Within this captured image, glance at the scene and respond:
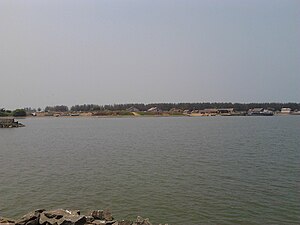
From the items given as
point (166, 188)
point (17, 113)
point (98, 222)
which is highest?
point (17, 113)

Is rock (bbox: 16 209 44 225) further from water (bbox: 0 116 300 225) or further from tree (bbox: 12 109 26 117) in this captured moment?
tree (bbox: 12 109 26 117)

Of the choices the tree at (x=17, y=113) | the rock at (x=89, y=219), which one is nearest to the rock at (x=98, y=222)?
the rock at (x=89, y=219)

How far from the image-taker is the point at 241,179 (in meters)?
19.6

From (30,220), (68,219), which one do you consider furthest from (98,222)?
(30,220)

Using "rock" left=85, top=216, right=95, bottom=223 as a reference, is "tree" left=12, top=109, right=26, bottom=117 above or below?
above

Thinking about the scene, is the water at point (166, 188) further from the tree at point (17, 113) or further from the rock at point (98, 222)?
the tree at point (17, 113)

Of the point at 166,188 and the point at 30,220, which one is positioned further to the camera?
the point at 166,188

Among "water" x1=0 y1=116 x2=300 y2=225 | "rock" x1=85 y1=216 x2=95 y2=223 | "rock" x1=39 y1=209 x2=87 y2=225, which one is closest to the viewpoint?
"rock" x1=39 y1=209 x2=87 y2=225

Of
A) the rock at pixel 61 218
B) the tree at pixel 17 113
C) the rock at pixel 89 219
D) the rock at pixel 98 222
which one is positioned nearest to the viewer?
the rock at pixel 61 218

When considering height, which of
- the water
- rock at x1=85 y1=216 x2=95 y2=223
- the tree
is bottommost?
the water

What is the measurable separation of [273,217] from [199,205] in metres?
3.09

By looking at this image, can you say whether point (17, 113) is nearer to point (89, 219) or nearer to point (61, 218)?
point (61, 218)

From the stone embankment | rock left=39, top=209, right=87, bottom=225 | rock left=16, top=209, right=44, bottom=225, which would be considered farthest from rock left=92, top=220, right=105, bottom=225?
rock left=16, top=209, right=44, bottom=225

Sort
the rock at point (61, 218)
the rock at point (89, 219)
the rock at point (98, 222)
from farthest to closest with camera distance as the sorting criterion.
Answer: the rock at point (89, 219) < the rock at point (98, 222) < the rock at point (61, 218)
